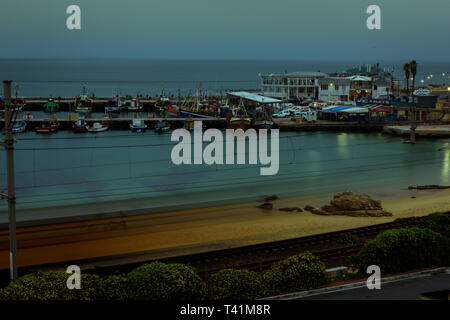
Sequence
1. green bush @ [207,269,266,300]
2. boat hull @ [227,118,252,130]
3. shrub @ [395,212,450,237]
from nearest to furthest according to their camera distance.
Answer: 1. green bush @ [207,269,266,300]
2. shrub @ [395,212,450,237]
3. boat hull @ [227,118,252,130]

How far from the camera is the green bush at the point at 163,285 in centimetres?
552

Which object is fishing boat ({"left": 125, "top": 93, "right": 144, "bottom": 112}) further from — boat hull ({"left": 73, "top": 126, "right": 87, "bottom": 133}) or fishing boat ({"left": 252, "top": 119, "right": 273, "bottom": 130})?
fishing boat ({"left": 252, "top": 119, "right": 273, "bottom": 130})

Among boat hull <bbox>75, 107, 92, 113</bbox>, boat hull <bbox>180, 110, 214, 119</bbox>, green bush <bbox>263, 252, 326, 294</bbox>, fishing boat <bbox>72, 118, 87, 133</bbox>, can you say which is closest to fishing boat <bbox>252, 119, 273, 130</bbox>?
boat hull <bbox>180, 110, 214, 119</bbox>

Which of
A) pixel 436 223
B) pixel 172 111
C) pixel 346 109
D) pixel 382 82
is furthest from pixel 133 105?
pixel 436 223

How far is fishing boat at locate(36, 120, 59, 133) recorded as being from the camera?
94.1ft

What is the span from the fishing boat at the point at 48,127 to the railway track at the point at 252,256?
68.0 ft

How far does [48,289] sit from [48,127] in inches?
979

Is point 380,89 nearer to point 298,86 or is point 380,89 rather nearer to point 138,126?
point 298,86

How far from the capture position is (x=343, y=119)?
33219mm

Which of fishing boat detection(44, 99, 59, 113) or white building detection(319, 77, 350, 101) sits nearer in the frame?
fishing boat detection(44, 99, 59, 113)

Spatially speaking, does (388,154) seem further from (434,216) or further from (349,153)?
(434,216)

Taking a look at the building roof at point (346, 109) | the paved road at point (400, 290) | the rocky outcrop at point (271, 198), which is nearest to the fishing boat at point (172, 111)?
the building roof at point (346, 109)

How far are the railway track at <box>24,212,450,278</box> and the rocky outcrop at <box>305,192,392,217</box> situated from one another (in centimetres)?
231
